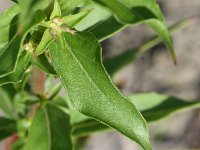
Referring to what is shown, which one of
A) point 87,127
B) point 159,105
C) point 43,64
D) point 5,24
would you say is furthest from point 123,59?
point 5,24

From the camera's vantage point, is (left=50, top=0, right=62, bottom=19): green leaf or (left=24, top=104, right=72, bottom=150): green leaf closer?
(left=50, top=0, right=62, bottom=19): green leaf

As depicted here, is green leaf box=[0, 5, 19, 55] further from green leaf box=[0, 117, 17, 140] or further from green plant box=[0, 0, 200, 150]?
green leaf box=[0, 117, 17, 140]

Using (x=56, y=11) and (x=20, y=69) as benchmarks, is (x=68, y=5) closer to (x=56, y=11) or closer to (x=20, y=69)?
(x=56, y=11)

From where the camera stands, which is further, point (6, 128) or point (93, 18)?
point (6, 128)

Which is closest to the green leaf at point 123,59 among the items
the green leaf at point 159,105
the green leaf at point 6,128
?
the green leaf at point 159,105

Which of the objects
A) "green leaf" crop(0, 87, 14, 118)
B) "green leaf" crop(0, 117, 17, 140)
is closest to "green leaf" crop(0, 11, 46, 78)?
"green leaf" crop(0, 117, 17, 140)
